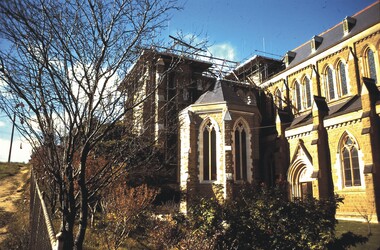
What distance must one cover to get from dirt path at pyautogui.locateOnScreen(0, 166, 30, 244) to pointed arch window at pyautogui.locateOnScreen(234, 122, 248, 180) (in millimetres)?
13746

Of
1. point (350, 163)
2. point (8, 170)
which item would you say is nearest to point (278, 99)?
point (350, 163)

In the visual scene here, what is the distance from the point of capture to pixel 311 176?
A: 19.4 m

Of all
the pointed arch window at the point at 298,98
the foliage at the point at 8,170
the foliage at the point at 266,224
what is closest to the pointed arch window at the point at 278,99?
the pointed arch window at the point at 298,98

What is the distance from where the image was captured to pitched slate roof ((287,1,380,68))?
22042 millimetres

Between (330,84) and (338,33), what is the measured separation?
479 centimetres

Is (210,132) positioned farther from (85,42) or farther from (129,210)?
(85,42)

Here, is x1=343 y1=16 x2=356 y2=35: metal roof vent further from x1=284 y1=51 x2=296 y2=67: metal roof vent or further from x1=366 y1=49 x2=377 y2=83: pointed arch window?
x1=284 y1=51 x2=296 y2=67: metal roof vent

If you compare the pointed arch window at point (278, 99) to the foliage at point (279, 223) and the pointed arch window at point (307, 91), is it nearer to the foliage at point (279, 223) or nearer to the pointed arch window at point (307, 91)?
the pointed arch window at point (307, 91)

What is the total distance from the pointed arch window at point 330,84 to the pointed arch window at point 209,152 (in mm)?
10330

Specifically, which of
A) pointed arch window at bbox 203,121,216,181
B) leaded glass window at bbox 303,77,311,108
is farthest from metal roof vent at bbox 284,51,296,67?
pointed arch window at bbox 203,121,216,181

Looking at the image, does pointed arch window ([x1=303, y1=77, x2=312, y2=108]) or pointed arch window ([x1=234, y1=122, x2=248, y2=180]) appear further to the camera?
pointed arch window ([x1=303, y1=77, x2=312, y2=108])

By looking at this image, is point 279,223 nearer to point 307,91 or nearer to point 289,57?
point 307,91

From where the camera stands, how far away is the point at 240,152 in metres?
21.7

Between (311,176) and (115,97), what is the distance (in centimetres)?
1717
